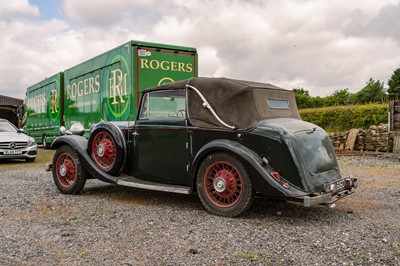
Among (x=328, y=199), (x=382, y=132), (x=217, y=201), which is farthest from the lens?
(x=382, y=132)

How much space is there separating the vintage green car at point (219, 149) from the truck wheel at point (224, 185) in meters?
0.01

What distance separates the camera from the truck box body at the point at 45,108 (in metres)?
16.4

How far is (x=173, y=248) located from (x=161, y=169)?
2044mm

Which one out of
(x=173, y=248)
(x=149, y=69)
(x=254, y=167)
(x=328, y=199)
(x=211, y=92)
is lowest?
(x=173, y=248)

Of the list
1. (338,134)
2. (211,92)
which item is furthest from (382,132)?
(211,92)

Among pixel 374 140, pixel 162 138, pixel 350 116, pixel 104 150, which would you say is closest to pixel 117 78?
pixel 104 150

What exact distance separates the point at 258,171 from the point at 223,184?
54cm

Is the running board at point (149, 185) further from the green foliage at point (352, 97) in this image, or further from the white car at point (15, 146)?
the green foliage at point (352, 97)

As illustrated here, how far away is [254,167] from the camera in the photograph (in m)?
4.87

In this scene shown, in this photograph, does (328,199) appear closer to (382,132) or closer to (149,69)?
(149,69)

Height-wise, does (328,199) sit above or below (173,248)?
above

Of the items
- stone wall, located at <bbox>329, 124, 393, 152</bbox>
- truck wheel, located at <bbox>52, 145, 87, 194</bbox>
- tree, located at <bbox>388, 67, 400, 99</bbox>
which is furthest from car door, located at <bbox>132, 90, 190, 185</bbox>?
tree, located at <bbox>388, 67, 400, 99</bbox>

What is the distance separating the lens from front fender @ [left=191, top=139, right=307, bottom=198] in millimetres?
4738

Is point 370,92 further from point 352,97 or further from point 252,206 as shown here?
point 252,206
